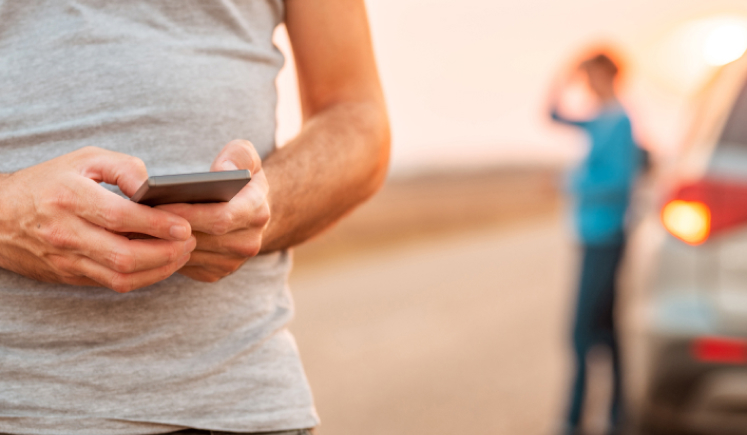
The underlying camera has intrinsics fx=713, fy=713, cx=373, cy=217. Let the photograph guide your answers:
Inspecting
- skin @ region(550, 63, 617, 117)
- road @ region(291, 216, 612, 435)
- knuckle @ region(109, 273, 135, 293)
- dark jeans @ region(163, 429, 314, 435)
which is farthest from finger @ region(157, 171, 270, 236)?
skin @ region(550, 63, 617, 117)

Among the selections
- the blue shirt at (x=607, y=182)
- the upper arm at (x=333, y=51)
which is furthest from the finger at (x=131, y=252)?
the blue shirt at (x=607, y=182)

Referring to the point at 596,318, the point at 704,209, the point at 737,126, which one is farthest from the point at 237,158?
the point at 596,318

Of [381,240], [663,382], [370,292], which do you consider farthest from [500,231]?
[663,382]

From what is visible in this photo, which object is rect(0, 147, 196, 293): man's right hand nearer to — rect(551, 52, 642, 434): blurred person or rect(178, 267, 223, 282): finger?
rect(178, 267, 223, 282): finger

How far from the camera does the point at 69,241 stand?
0.89m

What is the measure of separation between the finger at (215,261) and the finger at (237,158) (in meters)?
0.12

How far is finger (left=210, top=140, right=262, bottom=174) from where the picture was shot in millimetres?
933

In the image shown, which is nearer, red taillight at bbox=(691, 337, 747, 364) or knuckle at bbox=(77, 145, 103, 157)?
knuckle at bbox=(77, 145, 103, 157)

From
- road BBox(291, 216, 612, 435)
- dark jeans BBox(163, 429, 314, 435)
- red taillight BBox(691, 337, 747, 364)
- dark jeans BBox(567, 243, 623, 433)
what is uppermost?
dark jeans BBox(163, 429, 314, 435)

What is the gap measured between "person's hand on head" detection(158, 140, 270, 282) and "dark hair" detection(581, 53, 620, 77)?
3965 mm

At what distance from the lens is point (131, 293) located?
3.56 feet

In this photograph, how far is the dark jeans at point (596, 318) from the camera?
4219mm

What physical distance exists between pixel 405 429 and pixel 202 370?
3.60 m

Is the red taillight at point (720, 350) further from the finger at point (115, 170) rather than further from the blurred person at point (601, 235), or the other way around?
the finger at point (115, 170)
